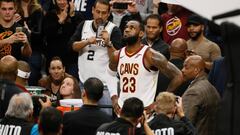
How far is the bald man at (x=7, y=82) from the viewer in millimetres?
6996

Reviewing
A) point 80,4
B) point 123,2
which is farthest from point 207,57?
point 80,4

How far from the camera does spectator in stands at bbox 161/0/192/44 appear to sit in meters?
10.2

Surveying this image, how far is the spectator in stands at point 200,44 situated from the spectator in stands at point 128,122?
3631mm

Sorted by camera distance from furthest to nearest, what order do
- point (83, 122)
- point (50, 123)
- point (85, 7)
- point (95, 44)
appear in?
point (85, 7), point (95, 44), point (83, 122), point (50, 123)

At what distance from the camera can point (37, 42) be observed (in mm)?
10438

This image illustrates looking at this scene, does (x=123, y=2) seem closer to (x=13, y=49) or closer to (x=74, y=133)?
(x=13, y=49)

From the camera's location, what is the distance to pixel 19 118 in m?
5.86

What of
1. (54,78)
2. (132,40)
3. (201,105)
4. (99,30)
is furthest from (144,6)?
(201,105)

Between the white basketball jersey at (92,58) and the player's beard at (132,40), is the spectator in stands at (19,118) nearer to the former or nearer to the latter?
the player's beard at (132,40)

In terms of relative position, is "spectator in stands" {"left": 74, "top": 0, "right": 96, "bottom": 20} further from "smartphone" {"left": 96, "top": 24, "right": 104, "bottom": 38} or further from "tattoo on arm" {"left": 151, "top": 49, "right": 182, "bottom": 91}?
"tattoo on arm" {"left": 151, "top": 49, "right": 182, "bottom": 91}

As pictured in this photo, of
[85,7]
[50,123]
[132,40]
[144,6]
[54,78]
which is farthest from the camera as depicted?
[144,6]

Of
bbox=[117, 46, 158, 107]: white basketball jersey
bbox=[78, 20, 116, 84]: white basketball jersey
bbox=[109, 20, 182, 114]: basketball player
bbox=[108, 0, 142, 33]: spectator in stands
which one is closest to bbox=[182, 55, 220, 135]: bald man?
bbox=[109, 20, 182, 114]: basketball player

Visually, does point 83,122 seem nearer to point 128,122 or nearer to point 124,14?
point 128,122

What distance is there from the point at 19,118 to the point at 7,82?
4.45 feet
